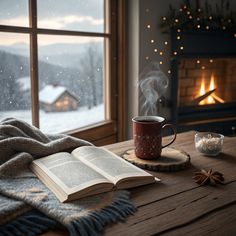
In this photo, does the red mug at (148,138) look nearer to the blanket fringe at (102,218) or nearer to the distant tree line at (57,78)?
the blanket fringe at (102,218)

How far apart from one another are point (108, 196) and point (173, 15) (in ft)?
7.12

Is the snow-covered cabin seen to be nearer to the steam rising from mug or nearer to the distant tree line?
the distant tree line

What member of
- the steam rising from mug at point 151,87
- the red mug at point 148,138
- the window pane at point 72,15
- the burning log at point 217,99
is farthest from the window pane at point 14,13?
the burning log at point 217,99

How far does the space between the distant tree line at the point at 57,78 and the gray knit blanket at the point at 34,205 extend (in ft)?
3.69

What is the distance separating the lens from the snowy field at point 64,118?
2.16m

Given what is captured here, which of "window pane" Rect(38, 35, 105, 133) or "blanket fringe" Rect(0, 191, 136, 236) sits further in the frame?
"window pane" Rect(38, 35, 105, 133)

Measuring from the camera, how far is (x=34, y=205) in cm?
75

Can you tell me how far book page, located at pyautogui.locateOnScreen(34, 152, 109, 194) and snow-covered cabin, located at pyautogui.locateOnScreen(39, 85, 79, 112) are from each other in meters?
1.29

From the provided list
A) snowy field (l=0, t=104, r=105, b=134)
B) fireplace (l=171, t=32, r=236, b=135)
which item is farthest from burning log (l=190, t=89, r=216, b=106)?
snowy field (l=0, t=104, r=105, b=134)

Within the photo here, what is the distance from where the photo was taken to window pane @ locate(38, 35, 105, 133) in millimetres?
2260

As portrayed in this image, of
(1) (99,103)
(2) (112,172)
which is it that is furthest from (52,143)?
(1) (99,103)

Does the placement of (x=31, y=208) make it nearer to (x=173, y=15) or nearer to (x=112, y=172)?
(x=112, y=172)

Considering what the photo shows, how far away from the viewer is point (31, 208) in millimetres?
753

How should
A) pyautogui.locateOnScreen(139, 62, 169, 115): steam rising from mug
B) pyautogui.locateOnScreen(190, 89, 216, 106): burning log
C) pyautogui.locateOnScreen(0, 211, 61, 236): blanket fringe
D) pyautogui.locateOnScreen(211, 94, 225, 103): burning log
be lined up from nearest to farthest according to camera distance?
pyautogui.locateOnScreen(0, 211, 61, 236): blanket fringe, pyautogui.locateOnScreen(139, 62, 169, 115): steam rising from mug, pyautogui.locateOnScreen(190, 89, 216, 106): burning log, pyautogui.locateOnScreen(211, 94, 225, 103): burning log
